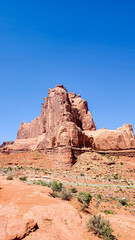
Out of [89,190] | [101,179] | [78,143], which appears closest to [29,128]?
[78,143]

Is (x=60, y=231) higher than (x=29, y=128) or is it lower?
lower

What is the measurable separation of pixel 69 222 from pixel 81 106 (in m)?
58.4

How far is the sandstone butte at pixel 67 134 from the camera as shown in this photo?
155 feet

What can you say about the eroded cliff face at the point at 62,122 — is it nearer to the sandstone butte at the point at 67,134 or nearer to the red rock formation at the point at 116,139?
the sandstone butte at the point at 67,134

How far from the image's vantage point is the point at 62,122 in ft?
166

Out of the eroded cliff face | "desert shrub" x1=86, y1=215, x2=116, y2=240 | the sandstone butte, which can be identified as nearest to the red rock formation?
the sandstone butte

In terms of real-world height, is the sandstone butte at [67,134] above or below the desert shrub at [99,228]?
above

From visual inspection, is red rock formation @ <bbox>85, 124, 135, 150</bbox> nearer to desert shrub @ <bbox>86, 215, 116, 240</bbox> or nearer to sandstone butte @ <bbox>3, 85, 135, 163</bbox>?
sandstone butte @ <bbox>3, 85, 135, 163</bbox>

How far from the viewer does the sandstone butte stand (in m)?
47.3

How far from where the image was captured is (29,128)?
244 feet

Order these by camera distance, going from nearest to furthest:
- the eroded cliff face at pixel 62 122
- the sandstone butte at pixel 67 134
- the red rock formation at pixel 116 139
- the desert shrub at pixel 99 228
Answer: the desert shrub at pixel 99 228
the sandstone butte at pixel 67 134
the eroded cliff face at pixel 62 122
the red rock formation at pixel 116 139

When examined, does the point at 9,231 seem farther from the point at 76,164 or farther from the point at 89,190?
the point at 76,164

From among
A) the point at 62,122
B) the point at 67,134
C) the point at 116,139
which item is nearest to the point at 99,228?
the point at 67,134

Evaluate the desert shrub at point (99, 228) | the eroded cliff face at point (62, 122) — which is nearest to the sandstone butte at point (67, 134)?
the eroded cliff face at point (62, 122)
